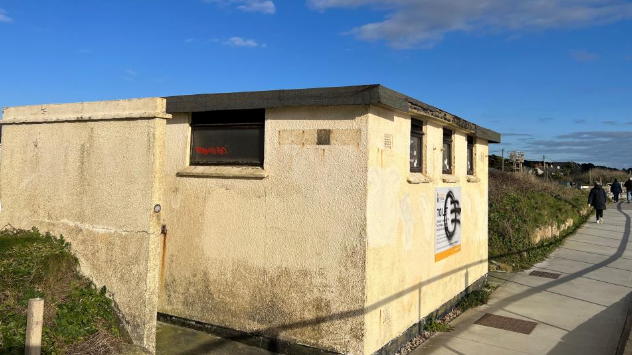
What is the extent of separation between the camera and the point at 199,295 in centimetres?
597

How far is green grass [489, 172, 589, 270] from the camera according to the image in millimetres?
11789

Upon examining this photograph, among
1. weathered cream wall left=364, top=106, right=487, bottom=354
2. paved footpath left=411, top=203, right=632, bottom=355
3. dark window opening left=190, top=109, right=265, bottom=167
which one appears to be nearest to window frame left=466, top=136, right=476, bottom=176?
weathered cream wall left=364, top=106, right=487, bottom=354

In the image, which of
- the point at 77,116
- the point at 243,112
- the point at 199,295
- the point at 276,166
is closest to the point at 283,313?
the point at 199,295

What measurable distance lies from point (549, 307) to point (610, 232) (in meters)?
10.3

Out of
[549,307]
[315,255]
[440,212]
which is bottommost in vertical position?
[549,307]

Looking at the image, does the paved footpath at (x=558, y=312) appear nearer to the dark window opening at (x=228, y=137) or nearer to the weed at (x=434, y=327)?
the weed at (x=434, y=327)

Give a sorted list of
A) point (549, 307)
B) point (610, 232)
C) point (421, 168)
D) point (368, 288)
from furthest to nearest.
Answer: point (610, 232)
point (549, 307)
point (421, 168)
point (368, 288)

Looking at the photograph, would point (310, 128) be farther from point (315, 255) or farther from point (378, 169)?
point (315, 255)

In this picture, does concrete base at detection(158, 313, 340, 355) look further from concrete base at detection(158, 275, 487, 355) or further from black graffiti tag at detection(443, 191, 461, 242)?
black graffiti tag at detection(443, 191, 461, 242)

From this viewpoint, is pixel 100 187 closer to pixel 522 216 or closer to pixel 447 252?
pixel 447 252

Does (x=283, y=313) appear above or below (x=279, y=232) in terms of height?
below

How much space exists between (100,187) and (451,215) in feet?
17.6

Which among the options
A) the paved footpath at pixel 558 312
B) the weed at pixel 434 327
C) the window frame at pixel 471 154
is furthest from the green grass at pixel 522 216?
the weed at pixel 434 327

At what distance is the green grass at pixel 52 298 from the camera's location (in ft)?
14.0
